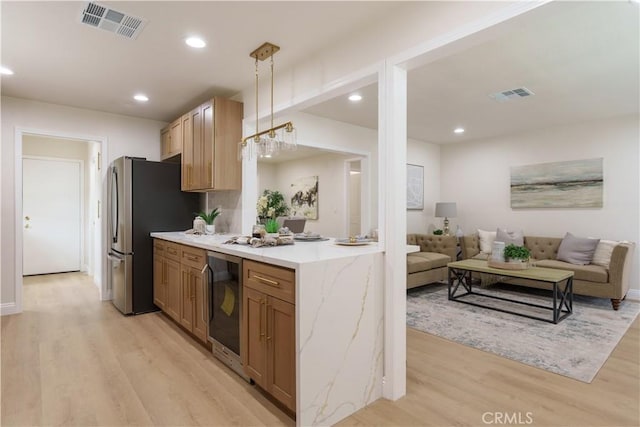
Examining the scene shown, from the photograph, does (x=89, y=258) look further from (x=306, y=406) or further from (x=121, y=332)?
(x=306, y=406)

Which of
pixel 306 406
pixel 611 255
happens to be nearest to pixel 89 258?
pixel 306 406

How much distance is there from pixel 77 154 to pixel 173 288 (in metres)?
4.62

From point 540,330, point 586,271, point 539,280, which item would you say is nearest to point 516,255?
point 539,280

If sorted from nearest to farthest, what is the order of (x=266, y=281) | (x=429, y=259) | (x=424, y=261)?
1. (x=266, y=281)
2. (x=424, y=261)
3. (x=429, y=259)

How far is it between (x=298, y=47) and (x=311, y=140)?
211cm

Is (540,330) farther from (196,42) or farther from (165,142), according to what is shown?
(165,142)

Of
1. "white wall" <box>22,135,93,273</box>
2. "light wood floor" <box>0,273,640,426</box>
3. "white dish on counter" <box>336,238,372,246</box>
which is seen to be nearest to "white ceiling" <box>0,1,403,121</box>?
"white dish on counter" <box>336,238,372,246</box>

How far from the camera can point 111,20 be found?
7.86ft

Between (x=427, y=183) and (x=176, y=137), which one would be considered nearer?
(x=176, y=137)

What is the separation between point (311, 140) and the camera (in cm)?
484

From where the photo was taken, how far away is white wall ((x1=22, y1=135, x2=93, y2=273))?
6.00 meters

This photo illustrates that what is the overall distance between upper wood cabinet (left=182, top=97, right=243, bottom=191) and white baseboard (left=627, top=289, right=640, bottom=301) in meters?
5.49

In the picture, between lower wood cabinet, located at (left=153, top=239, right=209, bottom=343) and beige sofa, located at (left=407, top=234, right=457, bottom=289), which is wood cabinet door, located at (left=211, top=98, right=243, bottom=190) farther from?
beige sofa, located at (left=407, top=234, right=457, bottom=289)

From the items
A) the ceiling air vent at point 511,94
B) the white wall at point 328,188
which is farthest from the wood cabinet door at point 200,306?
the white wall at point 328,188
